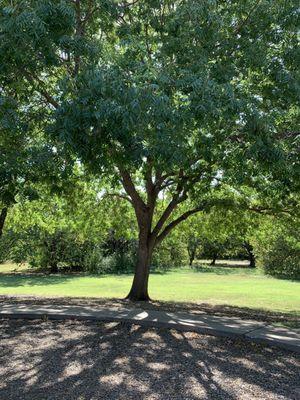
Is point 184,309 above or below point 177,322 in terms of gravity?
above

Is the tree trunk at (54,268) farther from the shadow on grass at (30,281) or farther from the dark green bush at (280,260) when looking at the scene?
the dark green bush at (280,260)

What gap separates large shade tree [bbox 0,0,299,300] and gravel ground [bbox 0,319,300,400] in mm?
2580

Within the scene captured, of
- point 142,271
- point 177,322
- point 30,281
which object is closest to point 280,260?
point 30,281

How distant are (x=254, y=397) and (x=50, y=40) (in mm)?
4719

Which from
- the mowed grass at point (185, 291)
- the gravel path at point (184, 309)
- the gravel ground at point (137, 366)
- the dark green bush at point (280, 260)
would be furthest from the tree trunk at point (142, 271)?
the dark green bush at point (280, 260)

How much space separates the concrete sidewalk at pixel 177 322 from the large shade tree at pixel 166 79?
9.11ft

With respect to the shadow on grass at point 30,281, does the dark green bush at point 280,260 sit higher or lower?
higher

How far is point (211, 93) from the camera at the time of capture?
5.94m

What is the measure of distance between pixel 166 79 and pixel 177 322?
4.46 meters

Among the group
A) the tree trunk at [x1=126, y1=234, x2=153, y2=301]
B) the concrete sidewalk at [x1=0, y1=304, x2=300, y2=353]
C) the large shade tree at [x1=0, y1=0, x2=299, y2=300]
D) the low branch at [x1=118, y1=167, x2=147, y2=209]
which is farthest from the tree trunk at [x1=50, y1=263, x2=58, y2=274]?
the concrete sidewalk at [x1=0, y1=304, x2=300, y2=353]

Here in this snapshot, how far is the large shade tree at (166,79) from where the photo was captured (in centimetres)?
528

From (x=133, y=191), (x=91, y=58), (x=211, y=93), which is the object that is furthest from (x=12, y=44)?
(x=133, y=191)

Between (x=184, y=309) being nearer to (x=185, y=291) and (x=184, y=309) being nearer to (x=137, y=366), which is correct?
(x=137, y=366)

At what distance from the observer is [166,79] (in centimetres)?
587
